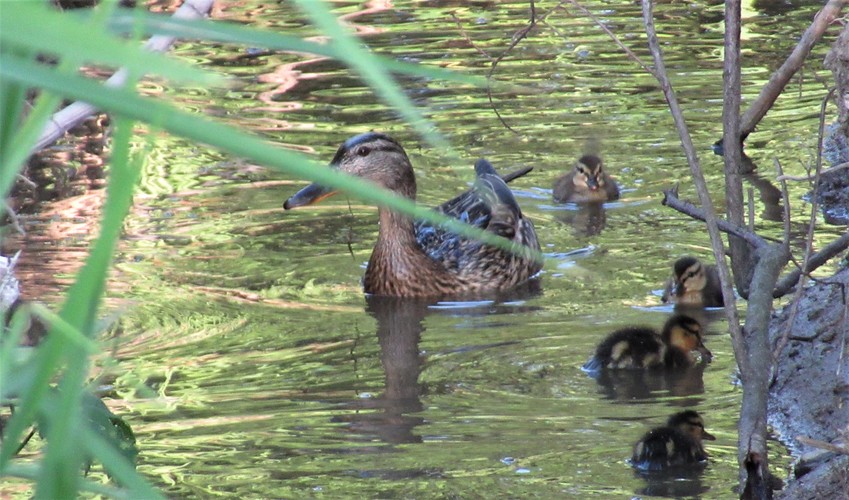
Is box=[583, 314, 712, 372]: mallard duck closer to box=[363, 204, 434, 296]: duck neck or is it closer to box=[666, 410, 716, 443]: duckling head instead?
box=[666, 410, 716, 443]: duckling head

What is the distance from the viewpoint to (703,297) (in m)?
5.95

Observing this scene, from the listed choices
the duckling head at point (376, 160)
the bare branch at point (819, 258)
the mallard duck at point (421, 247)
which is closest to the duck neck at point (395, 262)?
the mallard duck at point (421, 247)

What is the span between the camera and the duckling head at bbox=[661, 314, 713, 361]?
514 centimetres

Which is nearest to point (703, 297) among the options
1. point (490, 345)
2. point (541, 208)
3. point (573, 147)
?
point (490, 345)

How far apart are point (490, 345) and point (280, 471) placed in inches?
59.4

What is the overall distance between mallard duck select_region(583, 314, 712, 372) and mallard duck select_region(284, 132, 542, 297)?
1.49 meters

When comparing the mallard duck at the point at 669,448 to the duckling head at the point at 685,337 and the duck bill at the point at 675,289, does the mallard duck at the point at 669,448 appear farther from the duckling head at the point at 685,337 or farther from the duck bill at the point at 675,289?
the duck bill at the point at 675,289

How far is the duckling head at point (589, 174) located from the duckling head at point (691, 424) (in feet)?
10.9

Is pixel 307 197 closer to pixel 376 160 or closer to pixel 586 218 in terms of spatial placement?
pixel 376 160

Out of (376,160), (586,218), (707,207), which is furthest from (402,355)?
(707,207)

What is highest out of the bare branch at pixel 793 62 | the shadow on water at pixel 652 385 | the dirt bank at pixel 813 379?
the bare branch at pixel 793 62

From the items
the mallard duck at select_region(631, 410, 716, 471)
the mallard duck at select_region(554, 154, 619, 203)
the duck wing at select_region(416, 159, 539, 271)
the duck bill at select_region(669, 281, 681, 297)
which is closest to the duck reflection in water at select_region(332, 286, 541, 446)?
the duck wing at select_region(416, 159, 539, 271)

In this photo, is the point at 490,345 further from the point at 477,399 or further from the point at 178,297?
the point at 178,297

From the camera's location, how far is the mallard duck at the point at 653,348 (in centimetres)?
502
